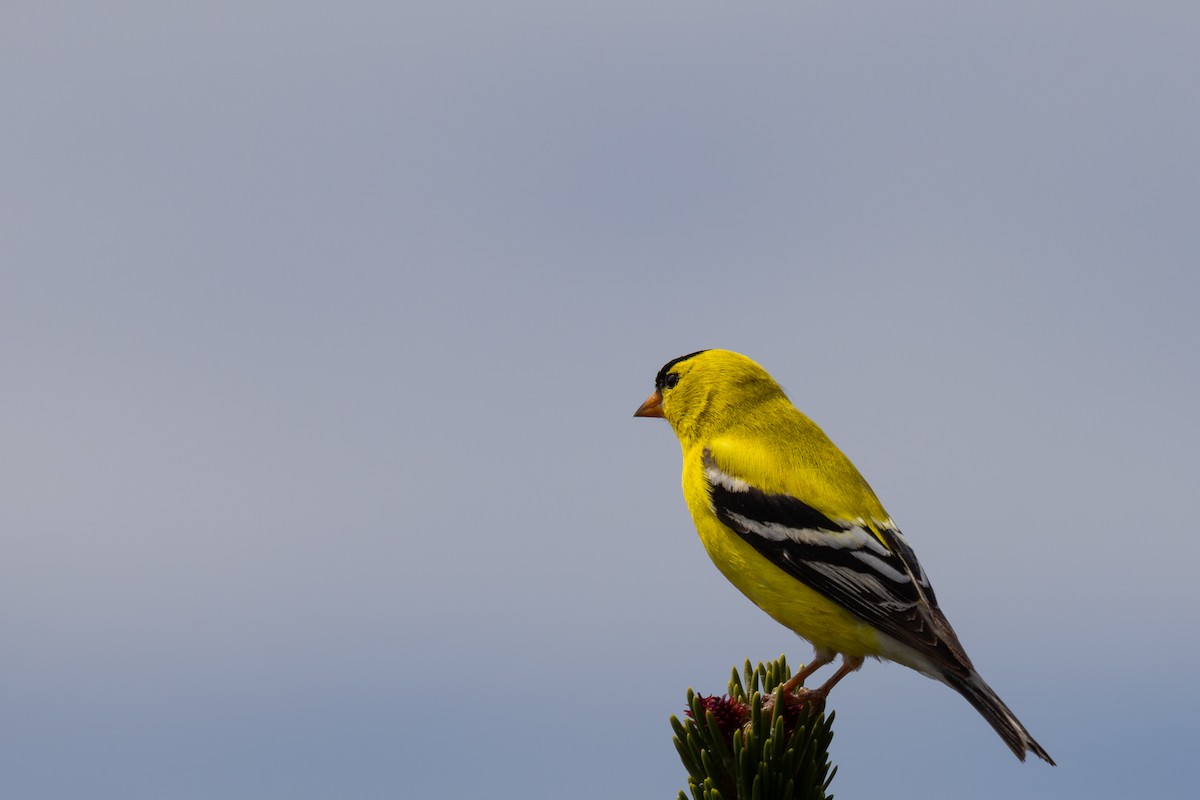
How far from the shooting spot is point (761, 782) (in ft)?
13.4

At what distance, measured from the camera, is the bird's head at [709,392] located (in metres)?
6.47

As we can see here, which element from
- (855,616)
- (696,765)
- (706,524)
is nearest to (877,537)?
(855,616)

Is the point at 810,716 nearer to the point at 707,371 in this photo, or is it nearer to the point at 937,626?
the point at 937,626

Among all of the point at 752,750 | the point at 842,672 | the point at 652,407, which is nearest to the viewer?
the point at 752,750

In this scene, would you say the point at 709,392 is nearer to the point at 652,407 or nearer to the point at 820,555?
the point at 652,407

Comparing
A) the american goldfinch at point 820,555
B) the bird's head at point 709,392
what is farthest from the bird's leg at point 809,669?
the bird's head at point 709,392

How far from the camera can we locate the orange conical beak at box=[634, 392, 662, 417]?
23.1 ft

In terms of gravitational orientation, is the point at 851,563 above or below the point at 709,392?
below

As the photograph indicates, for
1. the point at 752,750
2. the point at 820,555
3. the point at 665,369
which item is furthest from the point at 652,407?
the point at 752,750

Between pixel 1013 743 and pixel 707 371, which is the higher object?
pixel 707 371

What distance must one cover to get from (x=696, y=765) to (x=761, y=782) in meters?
0.28

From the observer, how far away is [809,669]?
216 inches

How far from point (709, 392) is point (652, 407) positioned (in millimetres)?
525

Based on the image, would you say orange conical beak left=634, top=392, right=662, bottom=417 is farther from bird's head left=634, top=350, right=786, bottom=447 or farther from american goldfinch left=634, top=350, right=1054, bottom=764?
american goldfinch left=634, top=350, right=1054, bottom=764
